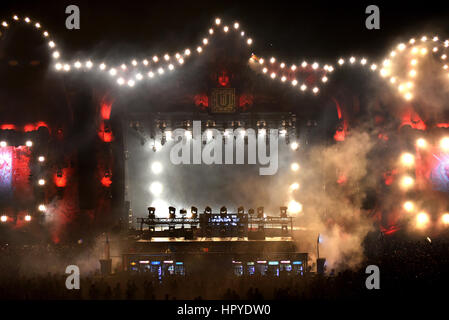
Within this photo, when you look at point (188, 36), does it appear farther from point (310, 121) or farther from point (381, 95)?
point (381, 95)

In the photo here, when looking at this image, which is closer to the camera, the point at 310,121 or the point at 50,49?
the point at 50,49

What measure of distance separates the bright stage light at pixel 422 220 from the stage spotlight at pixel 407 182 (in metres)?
1.18

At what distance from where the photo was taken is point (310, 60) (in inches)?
601

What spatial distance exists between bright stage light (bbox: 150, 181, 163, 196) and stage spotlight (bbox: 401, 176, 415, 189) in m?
12.3

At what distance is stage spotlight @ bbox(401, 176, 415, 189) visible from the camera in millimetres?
12852

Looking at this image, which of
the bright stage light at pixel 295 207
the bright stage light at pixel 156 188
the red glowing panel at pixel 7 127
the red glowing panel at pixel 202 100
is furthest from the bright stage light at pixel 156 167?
the bright stage light at pixel 295 207

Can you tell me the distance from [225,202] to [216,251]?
6699mm

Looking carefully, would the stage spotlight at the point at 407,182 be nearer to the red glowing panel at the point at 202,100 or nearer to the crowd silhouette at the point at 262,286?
the crowd silhouette at the point at 262,286

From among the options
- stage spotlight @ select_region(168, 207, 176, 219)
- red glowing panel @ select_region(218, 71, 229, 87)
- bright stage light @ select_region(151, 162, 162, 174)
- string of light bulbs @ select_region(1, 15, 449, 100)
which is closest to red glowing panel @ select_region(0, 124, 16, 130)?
string of light bulbs @ select_region(1, 15, 449, 100)

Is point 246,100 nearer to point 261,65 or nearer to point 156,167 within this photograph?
point 261,65

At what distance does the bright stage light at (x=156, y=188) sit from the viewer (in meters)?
18.6

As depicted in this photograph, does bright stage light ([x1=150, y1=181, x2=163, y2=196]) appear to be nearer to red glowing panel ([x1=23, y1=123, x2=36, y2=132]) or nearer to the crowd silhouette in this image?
red glowing panel ([x1=23, y1=123, x2=36, y2=132])
